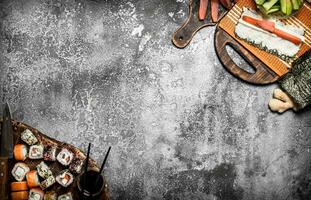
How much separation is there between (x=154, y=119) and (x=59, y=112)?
1070mm

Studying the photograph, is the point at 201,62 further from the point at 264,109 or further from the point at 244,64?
the point at 264,109

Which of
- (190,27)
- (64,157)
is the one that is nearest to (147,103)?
(190,27)

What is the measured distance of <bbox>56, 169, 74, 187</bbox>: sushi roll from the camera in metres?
3.85

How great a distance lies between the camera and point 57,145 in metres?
4.00

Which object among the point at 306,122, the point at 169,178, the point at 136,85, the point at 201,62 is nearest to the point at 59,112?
the point at 136,85

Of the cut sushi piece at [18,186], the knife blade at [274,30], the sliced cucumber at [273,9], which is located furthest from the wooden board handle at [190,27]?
the cut sushi piece at [18,186]

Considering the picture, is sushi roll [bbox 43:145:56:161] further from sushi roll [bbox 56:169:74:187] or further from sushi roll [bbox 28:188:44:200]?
sushi roll [bbox 28:188:44:200]

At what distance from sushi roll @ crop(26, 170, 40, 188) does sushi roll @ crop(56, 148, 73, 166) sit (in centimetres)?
27

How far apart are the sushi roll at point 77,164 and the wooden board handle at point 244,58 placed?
1.87 metres

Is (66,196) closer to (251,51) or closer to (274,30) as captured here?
(251,51)

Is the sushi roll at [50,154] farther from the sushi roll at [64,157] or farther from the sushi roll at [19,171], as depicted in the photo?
the sushi roll at [19,171]

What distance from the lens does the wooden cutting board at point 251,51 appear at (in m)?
4.38

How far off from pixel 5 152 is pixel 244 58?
2.69 m

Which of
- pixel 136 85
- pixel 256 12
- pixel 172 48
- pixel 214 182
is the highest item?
pixel 256 12
